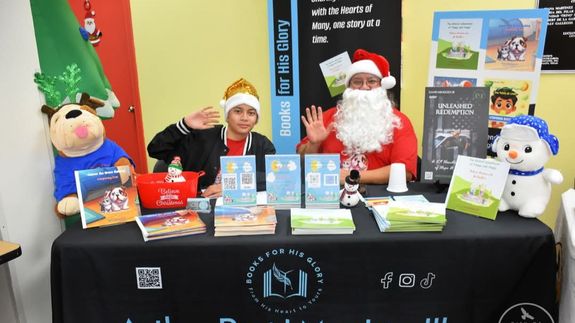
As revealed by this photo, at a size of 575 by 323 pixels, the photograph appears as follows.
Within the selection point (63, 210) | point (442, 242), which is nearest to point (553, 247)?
point (442, 242)

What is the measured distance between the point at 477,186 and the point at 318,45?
1.84 meters

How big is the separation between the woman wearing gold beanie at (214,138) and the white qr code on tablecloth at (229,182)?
41 centimetres

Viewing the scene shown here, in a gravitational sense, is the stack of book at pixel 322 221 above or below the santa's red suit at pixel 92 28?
below

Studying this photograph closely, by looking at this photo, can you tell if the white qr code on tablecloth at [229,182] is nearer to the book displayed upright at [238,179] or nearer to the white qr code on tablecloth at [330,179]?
the book displayed upright at [238,179]

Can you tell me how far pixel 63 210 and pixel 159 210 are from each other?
360 millimetres

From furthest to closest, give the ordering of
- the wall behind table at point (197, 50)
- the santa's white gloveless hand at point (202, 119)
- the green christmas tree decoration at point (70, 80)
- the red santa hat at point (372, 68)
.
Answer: the wall behind table at point (197, 50)
the red santa hat at point (372, 68)
the santa's white gloveless hand at point (202, 119)
the green christmas tree decoration at point (70, 80)

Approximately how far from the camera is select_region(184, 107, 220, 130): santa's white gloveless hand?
6.55ft

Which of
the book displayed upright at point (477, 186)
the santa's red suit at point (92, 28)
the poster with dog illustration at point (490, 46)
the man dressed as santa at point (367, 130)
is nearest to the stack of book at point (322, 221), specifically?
the book displayed upright at point (477, 186)

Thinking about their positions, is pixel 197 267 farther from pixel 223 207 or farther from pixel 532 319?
pixel 532 319

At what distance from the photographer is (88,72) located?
6.59 feet

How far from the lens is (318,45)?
3027mm

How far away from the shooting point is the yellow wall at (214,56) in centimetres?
305

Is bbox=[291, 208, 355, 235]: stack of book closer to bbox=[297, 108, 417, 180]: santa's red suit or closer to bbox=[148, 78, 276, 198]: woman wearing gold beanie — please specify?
bbox=[148, 78, 276, 198]: woman wearing gold beanie

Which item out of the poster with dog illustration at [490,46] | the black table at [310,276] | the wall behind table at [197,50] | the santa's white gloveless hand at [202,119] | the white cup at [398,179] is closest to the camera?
the black table at [310,276]
